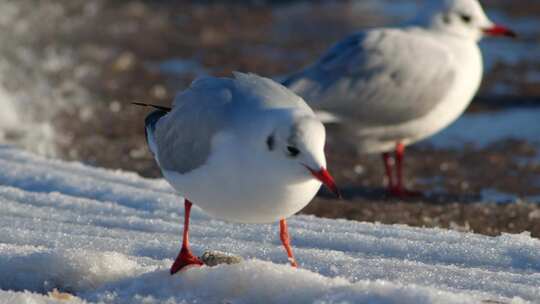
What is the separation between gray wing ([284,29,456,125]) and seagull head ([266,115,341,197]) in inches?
122

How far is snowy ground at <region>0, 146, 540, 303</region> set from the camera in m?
3.31

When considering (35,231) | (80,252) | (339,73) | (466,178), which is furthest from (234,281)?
(466,178)

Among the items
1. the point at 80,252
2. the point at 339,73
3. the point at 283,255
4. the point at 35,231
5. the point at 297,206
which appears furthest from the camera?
the point at 339,73

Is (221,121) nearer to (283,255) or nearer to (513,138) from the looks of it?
(283,255)

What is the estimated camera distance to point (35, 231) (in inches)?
171

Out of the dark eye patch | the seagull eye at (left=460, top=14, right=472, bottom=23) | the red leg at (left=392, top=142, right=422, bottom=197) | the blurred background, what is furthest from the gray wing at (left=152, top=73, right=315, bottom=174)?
the seagull eye at (left=460, top=14, right=472, bottom=23)

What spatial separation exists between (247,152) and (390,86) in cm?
331

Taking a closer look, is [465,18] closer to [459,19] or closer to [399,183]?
[459,19]

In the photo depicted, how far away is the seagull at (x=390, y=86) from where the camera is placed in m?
6.39

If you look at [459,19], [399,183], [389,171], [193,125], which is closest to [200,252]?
[193,125]

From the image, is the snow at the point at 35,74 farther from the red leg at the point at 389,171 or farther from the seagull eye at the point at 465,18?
the seagull eye at the point at 465,18

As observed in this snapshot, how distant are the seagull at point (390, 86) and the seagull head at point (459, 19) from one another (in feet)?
0.54

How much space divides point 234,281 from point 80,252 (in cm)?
57

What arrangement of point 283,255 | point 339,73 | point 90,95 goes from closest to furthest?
point 283,255, point 339,73, point 90,95
